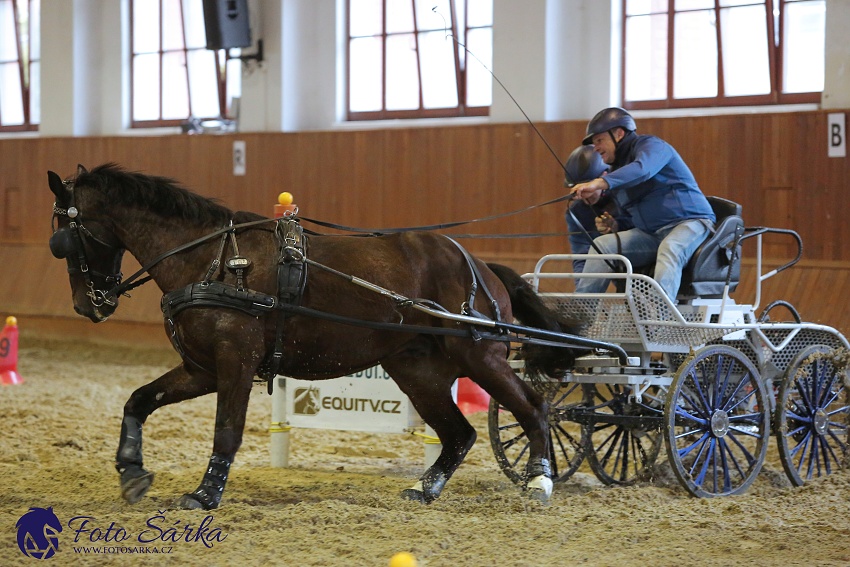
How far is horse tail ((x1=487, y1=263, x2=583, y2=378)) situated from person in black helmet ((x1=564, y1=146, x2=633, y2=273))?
16.4 inches

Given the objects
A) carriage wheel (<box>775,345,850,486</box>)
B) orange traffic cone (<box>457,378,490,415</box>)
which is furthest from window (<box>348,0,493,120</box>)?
carriage wheel (<box>775,345,850,486</box>)

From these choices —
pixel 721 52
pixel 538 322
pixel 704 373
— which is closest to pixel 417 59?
pixel 721 52

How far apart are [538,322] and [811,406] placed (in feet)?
5.62

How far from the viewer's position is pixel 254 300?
4.42 m

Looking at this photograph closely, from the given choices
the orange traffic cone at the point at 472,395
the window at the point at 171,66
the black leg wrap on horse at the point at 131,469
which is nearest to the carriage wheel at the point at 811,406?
the orange traffic cone at the point at 472,395

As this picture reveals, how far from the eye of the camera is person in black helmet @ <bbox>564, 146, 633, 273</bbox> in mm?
5281

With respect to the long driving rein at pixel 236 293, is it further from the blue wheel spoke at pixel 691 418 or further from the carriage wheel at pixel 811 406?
the carriage wheel at pixel 811 406

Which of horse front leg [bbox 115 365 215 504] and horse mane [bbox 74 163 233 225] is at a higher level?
horse mane [bbox 74 163 233 225]

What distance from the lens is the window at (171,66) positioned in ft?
43.0

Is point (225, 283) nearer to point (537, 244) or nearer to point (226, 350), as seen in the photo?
point (226, 350)

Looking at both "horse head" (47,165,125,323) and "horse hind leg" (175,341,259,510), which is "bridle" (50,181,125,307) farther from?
"horse hind leg" (175,341,259,510)

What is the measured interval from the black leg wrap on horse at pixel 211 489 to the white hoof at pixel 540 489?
4.75 feet

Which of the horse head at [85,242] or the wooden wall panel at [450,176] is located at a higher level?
the wooden wall panel at [450,176]

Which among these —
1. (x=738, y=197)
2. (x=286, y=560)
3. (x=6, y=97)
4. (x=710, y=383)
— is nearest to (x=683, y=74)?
(x=738, y=197)
